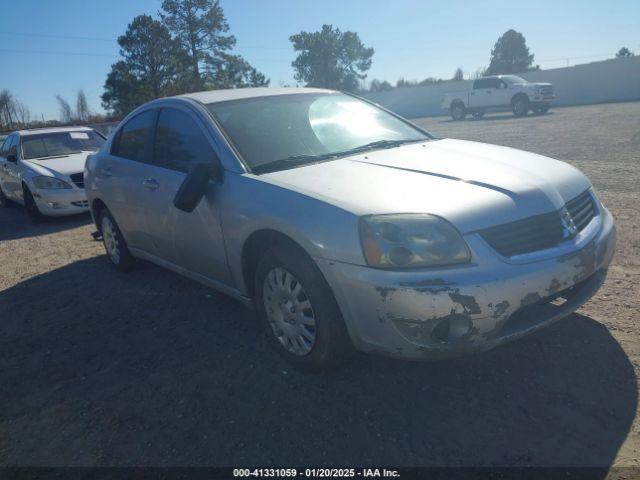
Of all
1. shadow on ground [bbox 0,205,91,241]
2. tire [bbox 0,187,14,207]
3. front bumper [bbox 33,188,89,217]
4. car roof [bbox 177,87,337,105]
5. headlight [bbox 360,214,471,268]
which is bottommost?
shadow on ground [bbox 0,205,91,241]

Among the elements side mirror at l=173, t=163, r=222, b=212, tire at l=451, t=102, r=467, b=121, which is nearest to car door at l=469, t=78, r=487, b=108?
tire at l=451, t=102, r=467, b=121

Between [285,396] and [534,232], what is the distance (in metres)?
1.59

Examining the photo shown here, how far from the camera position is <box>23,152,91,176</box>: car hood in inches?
328

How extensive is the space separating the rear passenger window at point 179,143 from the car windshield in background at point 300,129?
21cm

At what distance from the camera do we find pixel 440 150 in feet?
11.9

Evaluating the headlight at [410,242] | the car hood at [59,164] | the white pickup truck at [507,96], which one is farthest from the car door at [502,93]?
the headlight at [410,242]

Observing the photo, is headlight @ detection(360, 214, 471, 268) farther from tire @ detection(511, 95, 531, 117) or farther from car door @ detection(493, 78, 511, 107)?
car door @ detection(493, 78, 511, 107)

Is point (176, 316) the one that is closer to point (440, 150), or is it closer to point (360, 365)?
point (360, 365)

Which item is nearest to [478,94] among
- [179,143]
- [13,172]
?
[13,172]

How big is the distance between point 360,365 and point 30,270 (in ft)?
15.1

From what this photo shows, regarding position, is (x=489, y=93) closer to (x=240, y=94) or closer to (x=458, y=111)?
(x=458, y=111)

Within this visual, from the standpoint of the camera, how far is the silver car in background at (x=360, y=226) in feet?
7.88

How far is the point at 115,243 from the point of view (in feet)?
17.1

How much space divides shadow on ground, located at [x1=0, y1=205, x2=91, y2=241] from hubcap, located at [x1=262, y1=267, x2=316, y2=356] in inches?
243
